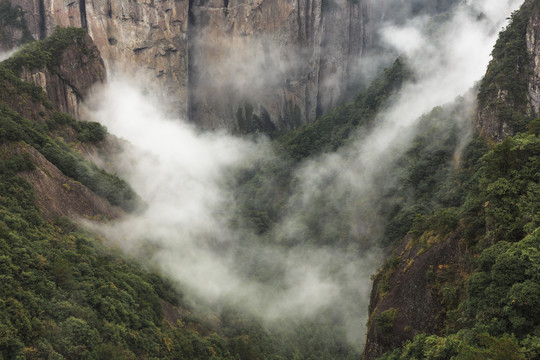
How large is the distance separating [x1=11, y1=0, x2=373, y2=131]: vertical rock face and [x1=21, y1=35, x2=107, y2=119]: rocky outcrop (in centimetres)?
2808

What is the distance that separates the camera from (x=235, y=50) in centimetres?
12138

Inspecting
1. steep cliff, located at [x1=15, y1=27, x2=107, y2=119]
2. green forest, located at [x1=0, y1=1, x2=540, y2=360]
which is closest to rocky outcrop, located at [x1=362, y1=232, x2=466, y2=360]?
green forest, located at [x1=0, y1=1, x2=540, y2=360]

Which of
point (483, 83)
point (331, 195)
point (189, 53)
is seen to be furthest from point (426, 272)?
point (189, 53)

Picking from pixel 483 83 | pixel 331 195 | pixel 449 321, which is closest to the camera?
pixel 449 321

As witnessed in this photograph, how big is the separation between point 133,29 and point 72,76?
38.6 metres

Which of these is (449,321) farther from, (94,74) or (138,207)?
(94,74)

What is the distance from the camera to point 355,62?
142m

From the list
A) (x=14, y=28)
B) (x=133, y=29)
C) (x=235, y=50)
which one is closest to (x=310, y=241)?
(x=133, y=29)

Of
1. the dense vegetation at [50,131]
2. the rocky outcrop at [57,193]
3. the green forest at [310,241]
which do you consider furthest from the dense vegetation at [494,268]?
the dense vegetation at [50,131]

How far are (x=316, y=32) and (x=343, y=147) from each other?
125 feet

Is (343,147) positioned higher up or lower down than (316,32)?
lower down

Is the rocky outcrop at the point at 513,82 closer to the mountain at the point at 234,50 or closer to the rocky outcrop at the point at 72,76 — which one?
the rocky outcrop at the point at 72,76

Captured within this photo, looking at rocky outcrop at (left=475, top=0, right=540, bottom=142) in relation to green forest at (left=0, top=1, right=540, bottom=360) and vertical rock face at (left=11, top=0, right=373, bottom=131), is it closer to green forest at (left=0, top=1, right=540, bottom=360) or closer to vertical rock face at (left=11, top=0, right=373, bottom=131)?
green forest at (left=0, top=1, right=540, bottom=360)

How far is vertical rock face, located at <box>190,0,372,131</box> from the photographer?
119 m
